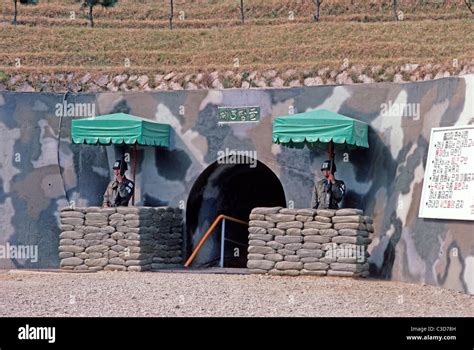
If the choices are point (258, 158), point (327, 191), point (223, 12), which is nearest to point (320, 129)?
point (327, 191)

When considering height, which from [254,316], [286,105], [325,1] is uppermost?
[325,1]

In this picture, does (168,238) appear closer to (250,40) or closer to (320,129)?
(320,129)

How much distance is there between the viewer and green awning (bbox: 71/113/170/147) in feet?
63.0

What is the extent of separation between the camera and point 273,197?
2445 centimetres

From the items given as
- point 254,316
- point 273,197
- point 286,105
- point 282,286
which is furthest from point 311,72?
point 254,316

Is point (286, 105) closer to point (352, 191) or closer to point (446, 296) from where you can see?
point (352, 191)

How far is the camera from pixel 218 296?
15250 mm

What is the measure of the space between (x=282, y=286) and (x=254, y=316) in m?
3.20

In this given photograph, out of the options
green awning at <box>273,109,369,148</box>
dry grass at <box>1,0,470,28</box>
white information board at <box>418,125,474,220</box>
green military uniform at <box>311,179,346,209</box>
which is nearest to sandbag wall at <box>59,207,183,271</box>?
green awning at <box>273,109,369,148</box>

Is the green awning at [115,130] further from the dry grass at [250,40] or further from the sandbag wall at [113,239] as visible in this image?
the dry grass at [250,40]

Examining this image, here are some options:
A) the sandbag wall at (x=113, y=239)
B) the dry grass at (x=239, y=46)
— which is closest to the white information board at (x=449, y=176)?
the sandbag wall at (x=113, y=239)

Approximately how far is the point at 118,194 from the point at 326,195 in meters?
3.78

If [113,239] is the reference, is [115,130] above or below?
above

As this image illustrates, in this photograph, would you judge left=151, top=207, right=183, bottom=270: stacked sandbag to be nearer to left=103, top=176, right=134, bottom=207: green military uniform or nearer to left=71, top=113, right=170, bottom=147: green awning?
left=103, top=176, right=134, bottom=207: green military uniform
